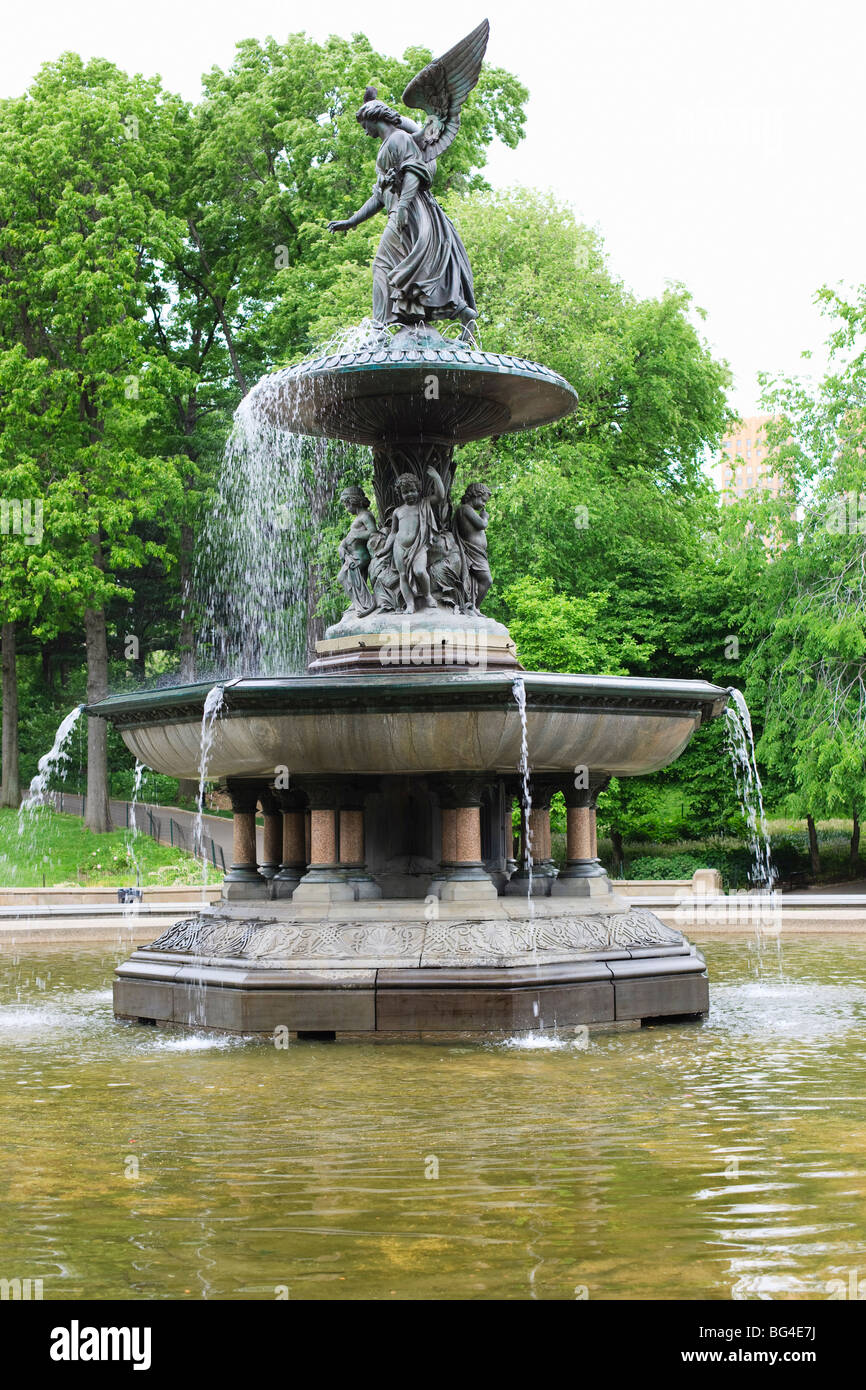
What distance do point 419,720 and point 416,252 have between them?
4.56 meters

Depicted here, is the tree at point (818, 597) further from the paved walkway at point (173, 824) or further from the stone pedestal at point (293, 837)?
the stone pedestal at point (293, 837)

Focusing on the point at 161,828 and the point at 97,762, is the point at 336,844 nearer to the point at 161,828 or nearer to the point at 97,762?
the point at 97,762

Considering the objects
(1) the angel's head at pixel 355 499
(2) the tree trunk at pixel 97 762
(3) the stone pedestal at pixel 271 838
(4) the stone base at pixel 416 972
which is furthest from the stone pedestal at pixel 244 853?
(2) the tree trunk at pixel 97 762

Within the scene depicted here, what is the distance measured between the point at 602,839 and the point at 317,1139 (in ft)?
88.1

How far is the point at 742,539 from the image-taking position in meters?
29.8

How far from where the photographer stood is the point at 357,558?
Answer: 12633 millimetres

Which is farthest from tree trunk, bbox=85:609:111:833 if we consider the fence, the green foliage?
the green foliage

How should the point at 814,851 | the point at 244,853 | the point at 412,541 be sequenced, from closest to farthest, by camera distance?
1. the point at 412,541
2. the point at 244,853
3. the point at 814,851

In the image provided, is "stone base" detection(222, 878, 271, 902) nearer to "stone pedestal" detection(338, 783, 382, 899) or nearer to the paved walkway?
"stone pedestal" detection(338, 783, 382, 899)

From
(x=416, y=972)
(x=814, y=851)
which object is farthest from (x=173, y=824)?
(x=416, y=972)

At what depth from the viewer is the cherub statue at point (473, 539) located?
41.1 ft

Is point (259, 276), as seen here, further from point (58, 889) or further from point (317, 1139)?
point (317, 1139)

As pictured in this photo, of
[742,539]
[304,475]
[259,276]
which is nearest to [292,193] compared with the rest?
[259,276]

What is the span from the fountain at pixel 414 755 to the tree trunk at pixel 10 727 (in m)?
23.6
